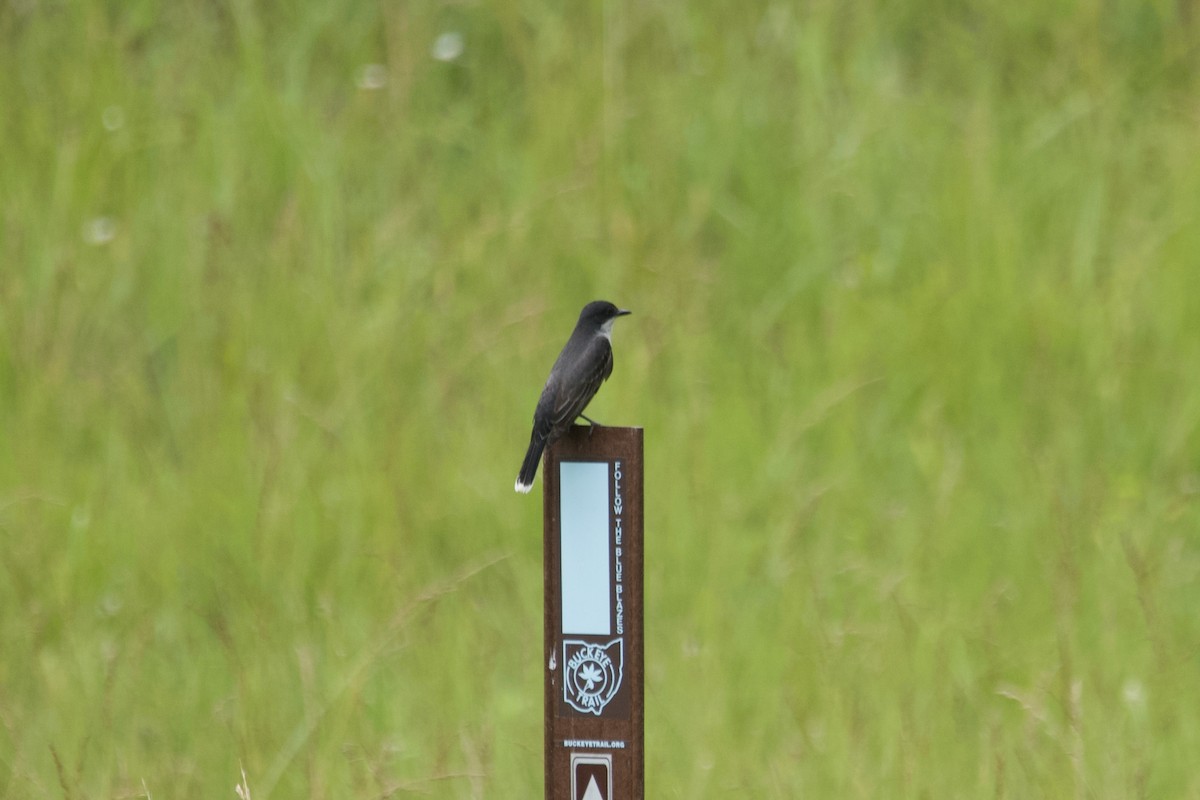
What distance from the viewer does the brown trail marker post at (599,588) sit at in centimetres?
234

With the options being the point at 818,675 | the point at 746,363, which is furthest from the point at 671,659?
the point at 746,363

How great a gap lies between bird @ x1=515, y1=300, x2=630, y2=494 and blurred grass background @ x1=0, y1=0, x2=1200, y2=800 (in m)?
0.73

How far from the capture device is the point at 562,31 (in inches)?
286

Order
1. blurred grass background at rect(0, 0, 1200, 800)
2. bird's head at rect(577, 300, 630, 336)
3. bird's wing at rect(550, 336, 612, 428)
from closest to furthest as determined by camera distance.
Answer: bird's wing at rect(550, 336, 612, 428), bird's head at rect(577, 300, 630, 336), blurred grass background at rect(0, 0, 1200, 800)

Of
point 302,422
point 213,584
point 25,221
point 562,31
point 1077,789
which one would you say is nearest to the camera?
point 1077,789

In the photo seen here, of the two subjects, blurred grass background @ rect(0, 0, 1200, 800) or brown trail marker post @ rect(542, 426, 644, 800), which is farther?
blurred grass background @ rect(0, 0, 1200, 800)

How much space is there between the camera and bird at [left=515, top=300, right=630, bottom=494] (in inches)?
118

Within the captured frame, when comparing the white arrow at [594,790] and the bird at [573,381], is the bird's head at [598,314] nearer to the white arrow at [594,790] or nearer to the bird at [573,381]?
the bird at [573,381]

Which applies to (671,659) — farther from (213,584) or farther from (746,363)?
(746,363)

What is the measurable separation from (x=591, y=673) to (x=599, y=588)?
14cm

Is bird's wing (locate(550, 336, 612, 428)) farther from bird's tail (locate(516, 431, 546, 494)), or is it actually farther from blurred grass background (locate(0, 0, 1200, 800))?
blurred grass background (locate(0, 0, 1200, 800))

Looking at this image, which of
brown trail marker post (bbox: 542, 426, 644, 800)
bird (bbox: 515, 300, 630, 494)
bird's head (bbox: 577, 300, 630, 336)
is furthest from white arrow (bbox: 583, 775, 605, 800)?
bird's head (bbox: 577, 300, 630, 336)

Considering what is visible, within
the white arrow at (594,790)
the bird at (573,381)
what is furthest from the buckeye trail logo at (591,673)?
the bird at (573,381)

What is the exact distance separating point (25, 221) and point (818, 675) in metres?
3.80
